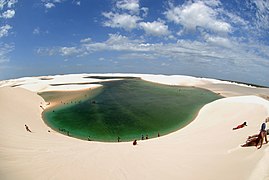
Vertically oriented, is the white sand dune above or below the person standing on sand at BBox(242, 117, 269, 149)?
below

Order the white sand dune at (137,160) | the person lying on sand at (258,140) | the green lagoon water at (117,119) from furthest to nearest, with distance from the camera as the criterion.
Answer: the green lagoon water at (117,119) → the person lying on sand at (258,140) → the white sand dune at (137,160)

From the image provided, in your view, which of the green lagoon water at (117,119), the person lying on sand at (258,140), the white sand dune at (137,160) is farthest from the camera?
the green lagoon water at (117,119)

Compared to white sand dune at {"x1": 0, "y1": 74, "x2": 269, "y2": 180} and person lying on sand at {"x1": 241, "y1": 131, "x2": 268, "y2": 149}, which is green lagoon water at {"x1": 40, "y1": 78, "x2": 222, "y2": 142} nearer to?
white sand dune at {"x1": 0, "y1": 74, "x2": 269, "y2": 180}

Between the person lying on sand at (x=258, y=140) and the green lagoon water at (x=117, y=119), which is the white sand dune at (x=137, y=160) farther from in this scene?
the green lagoon water at (x=117, y=119)

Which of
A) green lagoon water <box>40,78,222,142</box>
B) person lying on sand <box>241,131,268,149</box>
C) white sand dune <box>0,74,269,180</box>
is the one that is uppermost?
person lying on sand <box>241,131,268,149</box>

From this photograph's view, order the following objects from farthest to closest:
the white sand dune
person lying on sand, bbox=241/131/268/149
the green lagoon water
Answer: the green lagoon water < person lying on sand, bbox=241/131/268/149 < the white sand dune

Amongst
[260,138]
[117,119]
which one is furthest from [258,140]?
[117,119]

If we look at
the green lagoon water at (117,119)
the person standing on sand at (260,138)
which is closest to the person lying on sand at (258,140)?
the person standing on sand at (260,138)

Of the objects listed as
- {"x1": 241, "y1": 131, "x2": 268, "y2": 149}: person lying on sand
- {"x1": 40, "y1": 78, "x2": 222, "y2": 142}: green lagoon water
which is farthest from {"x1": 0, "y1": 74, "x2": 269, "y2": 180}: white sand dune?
{"x1": 40, "y1": 78, "x2": 222, "y2": 142}: green lagoon water

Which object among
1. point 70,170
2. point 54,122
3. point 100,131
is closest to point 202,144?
point 70,170

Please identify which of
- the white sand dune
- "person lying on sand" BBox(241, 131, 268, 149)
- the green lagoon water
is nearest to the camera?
the white sand dune

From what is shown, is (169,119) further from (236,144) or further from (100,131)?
(236,144)

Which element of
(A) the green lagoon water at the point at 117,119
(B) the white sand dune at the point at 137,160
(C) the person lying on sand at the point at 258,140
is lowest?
(A) the green lagoon water at the point at 117,119
